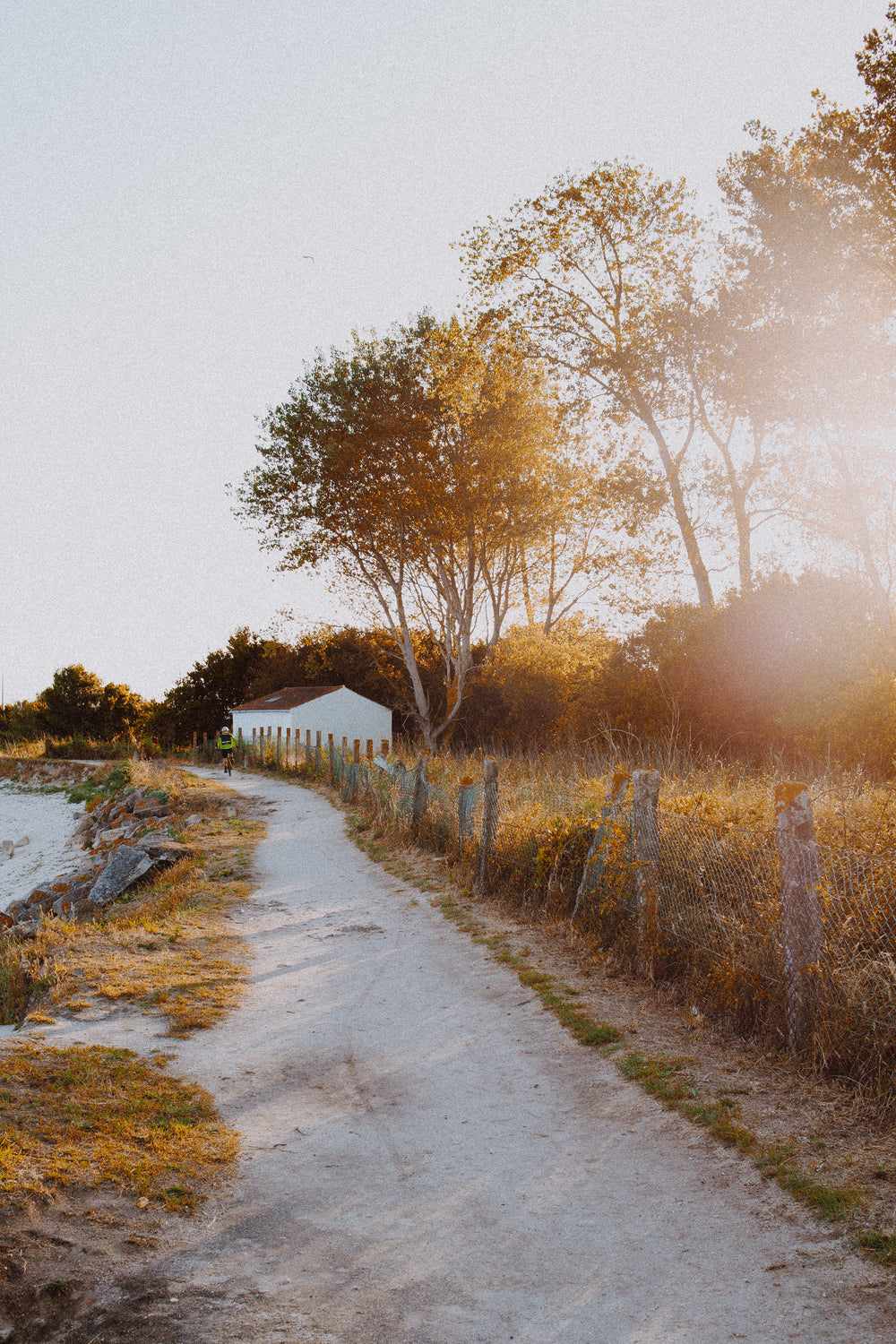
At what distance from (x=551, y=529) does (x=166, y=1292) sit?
2724 centimetres

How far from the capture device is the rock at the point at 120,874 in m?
14.4

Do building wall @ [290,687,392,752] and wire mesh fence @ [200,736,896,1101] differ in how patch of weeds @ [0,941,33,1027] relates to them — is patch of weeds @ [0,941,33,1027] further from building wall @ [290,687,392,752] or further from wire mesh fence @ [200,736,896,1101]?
building wall @ [290,687,392,752]

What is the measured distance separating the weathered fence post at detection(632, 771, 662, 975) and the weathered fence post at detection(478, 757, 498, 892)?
3141 millimetres

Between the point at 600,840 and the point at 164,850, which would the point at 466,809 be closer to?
the point at 600,840

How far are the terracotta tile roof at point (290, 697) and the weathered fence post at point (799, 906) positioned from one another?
4363cm

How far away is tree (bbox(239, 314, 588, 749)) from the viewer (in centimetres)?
2558

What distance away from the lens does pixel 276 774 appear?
112 feet

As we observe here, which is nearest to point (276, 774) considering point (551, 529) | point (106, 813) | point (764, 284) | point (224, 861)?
point (106, 813)

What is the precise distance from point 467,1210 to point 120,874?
12328 millimetres

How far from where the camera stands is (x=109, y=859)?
54.0 ft

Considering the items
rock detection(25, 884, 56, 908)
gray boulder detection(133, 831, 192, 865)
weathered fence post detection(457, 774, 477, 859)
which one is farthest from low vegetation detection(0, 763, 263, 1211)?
rock detection(25, 884, 56, 908)

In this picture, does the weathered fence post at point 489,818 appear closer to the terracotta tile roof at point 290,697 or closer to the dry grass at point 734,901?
the dry grass at point 734,901

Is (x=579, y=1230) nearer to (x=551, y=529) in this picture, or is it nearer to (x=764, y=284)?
(x=764, y=284)

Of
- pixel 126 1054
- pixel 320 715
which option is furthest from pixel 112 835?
pixel 320 715
